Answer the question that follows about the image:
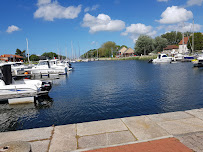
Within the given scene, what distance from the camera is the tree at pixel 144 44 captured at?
9775 centimetres

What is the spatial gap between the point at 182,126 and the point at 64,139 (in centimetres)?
413

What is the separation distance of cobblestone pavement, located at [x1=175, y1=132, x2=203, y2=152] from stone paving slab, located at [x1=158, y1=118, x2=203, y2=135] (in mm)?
230

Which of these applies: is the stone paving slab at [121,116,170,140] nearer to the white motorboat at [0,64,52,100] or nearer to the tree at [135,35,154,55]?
the white motorboat at [0,64,52,100]

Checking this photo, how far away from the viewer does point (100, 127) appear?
19.6ft

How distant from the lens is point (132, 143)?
4.66 metres

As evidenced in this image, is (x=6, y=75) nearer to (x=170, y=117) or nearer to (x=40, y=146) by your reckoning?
(x=40, y=146)

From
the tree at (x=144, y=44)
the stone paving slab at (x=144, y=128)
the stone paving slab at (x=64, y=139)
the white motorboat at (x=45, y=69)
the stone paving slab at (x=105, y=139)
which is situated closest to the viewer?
the stone paving slab at (x=64, y=139)

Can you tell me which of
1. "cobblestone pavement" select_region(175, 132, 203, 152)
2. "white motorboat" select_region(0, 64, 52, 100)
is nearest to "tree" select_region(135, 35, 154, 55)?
"white motorboat" select_region(0, 64, 52, 100)

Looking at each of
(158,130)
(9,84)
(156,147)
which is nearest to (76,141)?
(156,147)

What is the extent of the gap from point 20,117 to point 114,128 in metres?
7.00

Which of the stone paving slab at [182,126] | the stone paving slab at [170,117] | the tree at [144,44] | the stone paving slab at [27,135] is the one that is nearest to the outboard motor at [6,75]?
the stone paving slab at [27,135]

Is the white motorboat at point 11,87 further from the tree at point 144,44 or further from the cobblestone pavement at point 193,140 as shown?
the tree at point 144,44

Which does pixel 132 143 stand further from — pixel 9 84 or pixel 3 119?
pixel 9 84

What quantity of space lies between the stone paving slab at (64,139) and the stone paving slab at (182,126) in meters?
3.18
